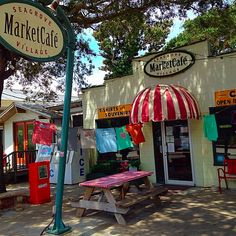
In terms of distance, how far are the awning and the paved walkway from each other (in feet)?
7.67

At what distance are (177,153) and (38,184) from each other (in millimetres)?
4565

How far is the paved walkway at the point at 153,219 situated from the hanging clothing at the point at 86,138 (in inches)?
119

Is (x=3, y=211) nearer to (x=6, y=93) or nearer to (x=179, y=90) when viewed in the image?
(x=179, y=90)

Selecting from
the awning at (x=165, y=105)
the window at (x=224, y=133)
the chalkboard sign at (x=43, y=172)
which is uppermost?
the awning at (x=165, y=105)

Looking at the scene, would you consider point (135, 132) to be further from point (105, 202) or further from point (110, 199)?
point (110, 199)

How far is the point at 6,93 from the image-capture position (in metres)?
23.8

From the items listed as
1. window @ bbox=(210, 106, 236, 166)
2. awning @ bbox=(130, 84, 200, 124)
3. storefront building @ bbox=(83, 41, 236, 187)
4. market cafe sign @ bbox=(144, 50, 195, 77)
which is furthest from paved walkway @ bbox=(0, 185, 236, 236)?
market cafe sign @ bbox=(144, 50, 195, 77)

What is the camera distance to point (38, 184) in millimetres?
8898

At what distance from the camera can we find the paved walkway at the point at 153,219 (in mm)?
5995

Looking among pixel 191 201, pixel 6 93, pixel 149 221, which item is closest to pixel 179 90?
pixel 191 201

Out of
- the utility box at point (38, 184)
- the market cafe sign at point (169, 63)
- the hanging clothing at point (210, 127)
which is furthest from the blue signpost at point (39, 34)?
the market cafe sign at point (169, 63)

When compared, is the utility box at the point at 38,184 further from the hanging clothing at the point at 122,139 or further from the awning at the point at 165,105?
the awning at the point at 165,105

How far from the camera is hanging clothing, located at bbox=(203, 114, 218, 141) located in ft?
30.7

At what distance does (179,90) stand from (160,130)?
1741 mm
